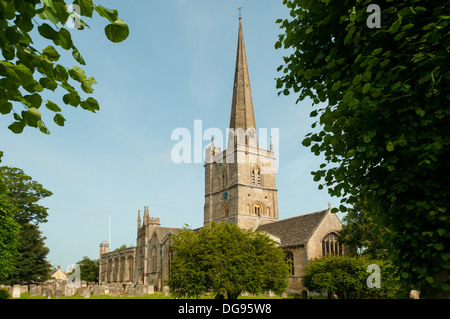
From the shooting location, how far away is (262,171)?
5847 centimetres

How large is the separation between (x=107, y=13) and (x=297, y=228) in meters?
45.4

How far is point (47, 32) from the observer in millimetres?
3293

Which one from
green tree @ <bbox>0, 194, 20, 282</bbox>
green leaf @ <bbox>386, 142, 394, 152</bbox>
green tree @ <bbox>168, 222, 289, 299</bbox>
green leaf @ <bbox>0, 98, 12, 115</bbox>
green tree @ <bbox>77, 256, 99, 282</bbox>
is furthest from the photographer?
green tree @ <bbox>77, 256, 99, 282</bbox>

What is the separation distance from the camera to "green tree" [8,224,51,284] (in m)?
51.7

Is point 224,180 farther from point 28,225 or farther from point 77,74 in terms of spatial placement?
point 77,74

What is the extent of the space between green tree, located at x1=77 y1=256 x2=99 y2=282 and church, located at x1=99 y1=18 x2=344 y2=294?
34942 millimetres

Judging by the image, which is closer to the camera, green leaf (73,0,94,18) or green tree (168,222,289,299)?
green leaf (73,0,94,18)

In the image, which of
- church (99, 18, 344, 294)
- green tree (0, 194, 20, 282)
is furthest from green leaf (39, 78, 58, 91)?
church (99, 18, 344, 294)

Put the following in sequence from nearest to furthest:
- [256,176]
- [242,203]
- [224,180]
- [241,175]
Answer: [242,203] < [241,175] < [256,176] < [224,180]

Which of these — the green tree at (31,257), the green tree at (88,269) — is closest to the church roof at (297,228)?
the green tree at (31,257)

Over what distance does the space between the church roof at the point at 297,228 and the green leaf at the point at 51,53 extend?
4053 centimetres

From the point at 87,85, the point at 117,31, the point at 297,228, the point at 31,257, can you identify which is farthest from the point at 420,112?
the point at 31,257

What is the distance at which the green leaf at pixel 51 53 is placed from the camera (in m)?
3.72

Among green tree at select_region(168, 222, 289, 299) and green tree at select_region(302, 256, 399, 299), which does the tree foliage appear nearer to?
green tree at select_region(168, 222, 289, 299)
